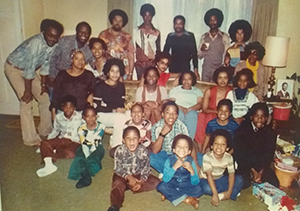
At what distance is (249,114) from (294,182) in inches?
21.0

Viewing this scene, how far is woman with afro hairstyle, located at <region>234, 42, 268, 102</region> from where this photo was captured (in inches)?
97.9

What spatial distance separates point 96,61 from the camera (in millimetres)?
2523

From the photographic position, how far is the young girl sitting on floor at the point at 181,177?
1.84m

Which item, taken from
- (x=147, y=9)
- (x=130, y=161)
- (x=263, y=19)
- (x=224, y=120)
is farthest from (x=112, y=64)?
(x=263, y=19)

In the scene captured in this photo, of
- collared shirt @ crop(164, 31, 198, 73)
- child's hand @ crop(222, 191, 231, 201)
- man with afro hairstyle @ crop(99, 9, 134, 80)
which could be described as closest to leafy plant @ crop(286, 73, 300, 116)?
collared shirt @ crop(164, 31, 198, 73)

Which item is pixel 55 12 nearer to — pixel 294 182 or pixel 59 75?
pixel 59 75

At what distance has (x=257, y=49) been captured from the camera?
8.45 ft

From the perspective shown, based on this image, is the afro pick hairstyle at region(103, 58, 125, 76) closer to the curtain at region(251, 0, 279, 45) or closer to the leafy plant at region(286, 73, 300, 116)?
the curtain at region(251, 0, 279, 45)

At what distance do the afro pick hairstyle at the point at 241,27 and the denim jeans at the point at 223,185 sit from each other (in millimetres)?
1221

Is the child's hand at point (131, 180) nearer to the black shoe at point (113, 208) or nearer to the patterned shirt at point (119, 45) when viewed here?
the black shoe at point (113, 208)

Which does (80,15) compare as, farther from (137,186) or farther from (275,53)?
(275,53)

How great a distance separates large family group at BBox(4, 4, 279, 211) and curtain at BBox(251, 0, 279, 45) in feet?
0.20

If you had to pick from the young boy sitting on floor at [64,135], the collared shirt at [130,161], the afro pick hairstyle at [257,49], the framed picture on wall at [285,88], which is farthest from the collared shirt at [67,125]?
the framed picture on wall at [285,88]

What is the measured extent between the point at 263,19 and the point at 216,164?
1.30 m
